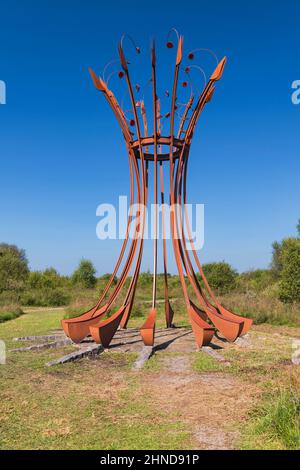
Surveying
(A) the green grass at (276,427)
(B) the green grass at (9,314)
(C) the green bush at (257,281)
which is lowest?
(B) the green grass at (9,314)

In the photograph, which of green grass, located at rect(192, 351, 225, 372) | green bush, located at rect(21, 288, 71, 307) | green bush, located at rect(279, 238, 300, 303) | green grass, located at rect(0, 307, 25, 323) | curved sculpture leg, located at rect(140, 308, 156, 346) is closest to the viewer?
green grass, located at rect(192, 351, 225, 372)

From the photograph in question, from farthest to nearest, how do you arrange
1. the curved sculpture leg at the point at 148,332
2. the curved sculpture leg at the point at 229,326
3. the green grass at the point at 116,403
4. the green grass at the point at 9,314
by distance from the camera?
the green grass at the point at 9,314, the curved sculpture leg at the point at 229,326, the curved sculpture leg at the point at 148,332, the green grass at the point at 116,403

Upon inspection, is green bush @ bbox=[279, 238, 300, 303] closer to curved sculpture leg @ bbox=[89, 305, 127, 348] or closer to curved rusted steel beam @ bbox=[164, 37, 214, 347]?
curved rusted steel beam @ bbox=[164, 37, 214, 347]

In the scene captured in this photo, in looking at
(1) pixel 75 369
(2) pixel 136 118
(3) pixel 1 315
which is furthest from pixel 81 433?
(3) pixel 1 315

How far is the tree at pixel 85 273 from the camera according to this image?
62.4ft

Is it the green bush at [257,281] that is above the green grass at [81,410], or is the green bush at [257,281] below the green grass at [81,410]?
above

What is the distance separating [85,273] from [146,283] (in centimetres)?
299

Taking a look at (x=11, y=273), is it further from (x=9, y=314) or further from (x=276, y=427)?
(x=276, y=427)

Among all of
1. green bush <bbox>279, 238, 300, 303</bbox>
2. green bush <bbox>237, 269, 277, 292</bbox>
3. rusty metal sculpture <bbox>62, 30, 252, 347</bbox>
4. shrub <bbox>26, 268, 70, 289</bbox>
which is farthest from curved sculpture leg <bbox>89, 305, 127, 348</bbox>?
shrub <bbox>26, 268, 70, 289</bbox>

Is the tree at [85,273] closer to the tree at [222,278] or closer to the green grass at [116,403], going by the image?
the tree at [222,278]

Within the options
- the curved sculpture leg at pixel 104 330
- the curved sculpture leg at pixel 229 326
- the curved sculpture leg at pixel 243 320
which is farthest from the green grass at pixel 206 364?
the curved sculpture leg at pixel 104 330

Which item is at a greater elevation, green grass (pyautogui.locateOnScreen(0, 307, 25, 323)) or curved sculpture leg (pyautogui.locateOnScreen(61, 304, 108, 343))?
curved sculpture leg (pyautogui.locateOnScreen(61, 304, 108, 343))

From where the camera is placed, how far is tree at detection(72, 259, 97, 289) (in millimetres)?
19016
